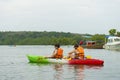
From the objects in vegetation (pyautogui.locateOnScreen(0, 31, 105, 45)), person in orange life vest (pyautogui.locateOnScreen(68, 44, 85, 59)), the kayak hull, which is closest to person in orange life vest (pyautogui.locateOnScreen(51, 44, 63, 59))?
the kayak hull

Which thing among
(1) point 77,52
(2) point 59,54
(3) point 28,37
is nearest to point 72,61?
(1) point 77,52

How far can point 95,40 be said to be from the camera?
129000 mm

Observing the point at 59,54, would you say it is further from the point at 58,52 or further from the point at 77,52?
the point at 77,52

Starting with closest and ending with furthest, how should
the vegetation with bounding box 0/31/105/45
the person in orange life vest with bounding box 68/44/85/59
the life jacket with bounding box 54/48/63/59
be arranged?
1. the person in orange life vest with bounding box 68/44/85/59
2. the life jacket with bounding box 54/48/63/59
3. the vegetation with bounding box 0/31/105/45

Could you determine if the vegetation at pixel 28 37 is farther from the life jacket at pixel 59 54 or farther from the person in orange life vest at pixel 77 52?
the person in orange life vest at pixel 77 52

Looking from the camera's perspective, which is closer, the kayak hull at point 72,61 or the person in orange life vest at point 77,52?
the person in orange life vest at point 77,52

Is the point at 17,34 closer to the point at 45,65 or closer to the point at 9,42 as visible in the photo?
the point at 9,42

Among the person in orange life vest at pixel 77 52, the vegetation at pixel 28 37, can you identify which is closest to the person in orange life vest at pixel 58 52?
the person in orange life vest at pixel 77 52

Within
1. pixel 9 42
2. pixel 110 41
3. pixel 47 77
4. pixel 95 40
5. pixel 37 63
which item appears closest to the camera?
pixel 47 77

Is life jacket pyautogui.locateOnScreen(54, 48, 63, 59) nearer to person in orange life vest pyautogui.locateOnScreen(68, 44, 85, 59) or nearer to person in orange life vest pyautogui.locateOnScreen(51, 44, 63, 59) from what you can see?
person in orange life vest pyautogui.locateOnScreen(51, 44, 63, 59)

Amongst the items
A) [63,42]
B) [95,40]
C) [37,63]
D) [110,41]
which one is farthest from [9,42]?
[37,63]

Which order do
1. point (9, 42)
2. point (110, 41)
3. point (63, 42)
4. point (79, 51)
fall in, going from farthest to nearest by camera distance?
point (9, 42) < point (63, 42) < point (110, 41) < point (79, 51)

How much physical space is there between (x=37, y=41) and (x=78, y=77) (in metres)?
169

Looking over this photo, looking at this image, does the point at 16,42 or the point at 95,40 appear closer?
the point at 95,40
